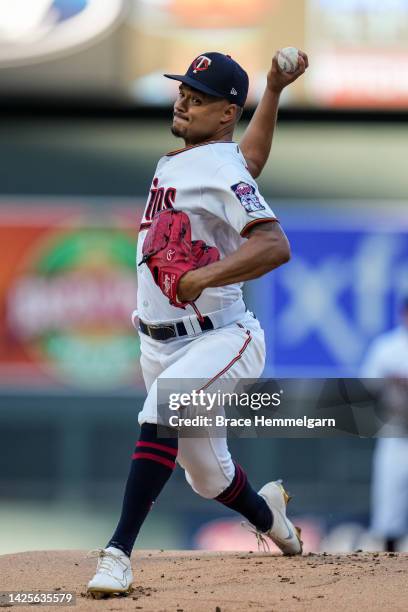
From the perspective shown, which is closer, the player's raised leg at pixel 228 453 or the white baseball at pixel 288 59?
the player's raised leg at pixel 228 453

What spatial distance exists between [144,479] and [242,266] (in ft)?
2.19

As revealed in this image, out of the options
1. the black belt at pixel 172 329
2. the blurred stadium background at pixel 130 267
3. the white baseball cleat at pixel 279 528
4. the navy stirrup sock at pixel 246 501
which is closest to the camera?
the black belt at pixel 172 329

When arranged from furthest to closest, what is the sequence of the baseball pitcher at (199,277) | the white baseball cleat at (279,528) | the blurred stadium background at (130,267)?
the blurred stadium background at (130,267) < the white baseball cleat at (279,528) < the baseball pitcher at (199,277)

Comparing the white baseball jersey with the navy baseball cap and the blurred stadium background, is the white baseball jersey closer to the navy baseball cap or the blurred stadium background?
the navy baseball cap

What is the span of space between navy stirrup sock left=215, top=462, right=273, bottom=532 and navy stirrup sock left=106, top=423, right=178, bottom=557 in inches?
17.3

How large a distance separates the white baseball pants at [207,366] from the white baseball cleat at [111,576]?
1.26ft

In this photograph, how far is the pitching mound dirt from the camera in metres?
3.37

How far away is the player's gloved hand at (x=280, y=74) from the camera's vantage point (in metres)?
4.04

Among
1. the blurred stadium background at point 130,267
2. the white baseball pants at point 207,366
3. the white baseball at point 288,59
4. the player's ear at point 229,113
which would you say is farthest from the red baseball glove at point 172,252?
the blurred stadium background at point 130,267

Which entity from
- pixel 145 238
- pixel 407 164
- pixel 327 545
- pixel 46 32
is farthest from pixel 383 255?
pixel 145 238

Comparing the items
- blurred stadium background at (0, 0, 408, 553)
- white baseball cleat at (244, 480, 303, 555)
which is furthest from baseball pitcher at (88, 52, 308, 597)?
blurred stadium background at (0, 0, 408, 553)

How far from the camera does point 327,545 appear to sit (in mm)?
8602

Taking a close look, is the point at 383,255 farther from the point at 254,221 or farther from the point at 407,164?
the point at 254,221

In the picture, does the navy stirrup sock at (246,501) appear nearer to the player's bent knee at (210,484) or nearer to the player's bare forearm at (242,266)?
the player's bent knee at (210,484)
